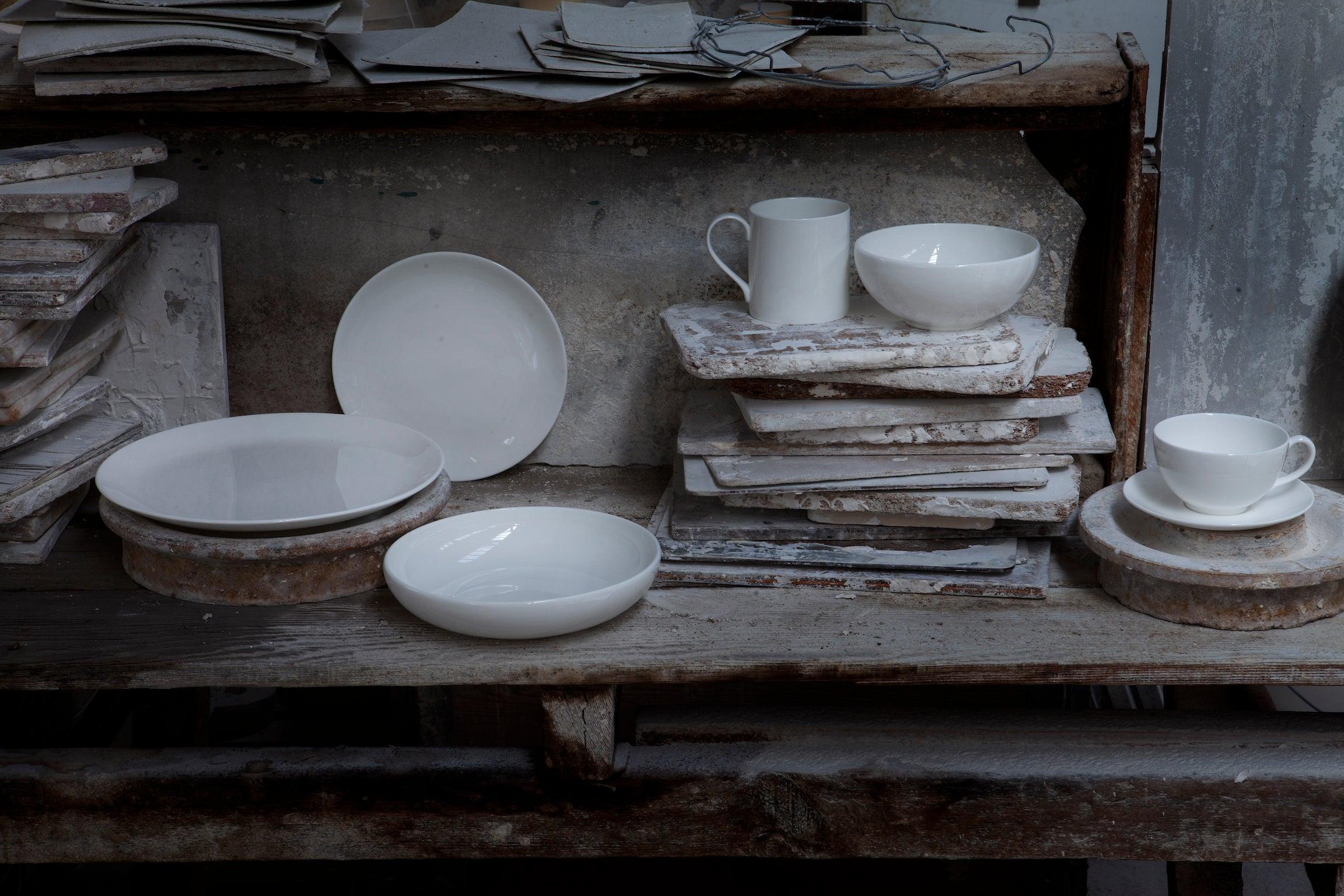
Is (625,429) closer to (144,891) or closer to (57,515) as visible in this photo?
(57,515)

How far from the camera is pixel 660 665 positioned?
4.66 feet

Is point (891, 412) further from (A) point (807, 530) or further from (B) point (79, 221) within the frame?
(B) point (79, 221)

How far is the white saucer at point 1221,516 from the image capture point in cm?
145

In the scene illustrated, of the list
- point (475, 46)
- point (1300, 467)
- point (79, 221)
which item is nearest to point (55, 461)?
point (79, 221)

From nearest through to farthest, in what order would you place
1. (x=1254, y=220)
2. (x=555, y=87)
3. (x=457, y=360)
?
(x=555, y=87)
(x=1254, y=220)
(x=457, y=360)

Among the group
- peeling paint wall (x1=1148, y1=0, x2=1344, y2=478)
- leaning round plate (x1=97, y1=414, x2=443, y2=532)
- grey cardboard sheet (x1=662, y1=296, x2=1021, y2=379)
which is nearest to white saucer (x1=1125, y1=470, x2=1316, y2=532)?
grey cardboard sheet (x1=662, y1=296, x2=1021, y2=379)

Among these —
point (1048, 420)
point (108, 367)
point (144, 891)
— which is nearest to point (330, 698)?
point (144, 891)

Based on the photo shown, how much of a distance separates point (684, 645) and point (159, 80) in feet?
3.45

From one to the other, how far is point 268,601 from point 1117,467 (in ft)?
4.26

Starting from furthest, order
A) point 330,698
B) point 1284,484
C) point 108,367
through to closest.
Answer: point 330,698 → point 108,367 → point 1284,484

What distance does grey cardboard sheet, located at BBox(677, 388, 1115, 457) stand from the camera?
1.60 m

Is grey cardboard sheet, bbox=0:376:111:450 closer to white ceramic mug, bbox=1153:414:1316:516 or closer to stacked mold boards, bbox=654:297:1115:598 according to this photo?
stacked mold boards, bbox=654:297:1115:598

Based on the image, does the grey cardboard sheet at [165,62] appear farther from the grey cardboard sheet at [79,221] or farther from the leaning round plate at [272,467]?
the leaning round plate at [272,467]

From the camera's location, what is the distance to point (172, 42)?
4.97ft
